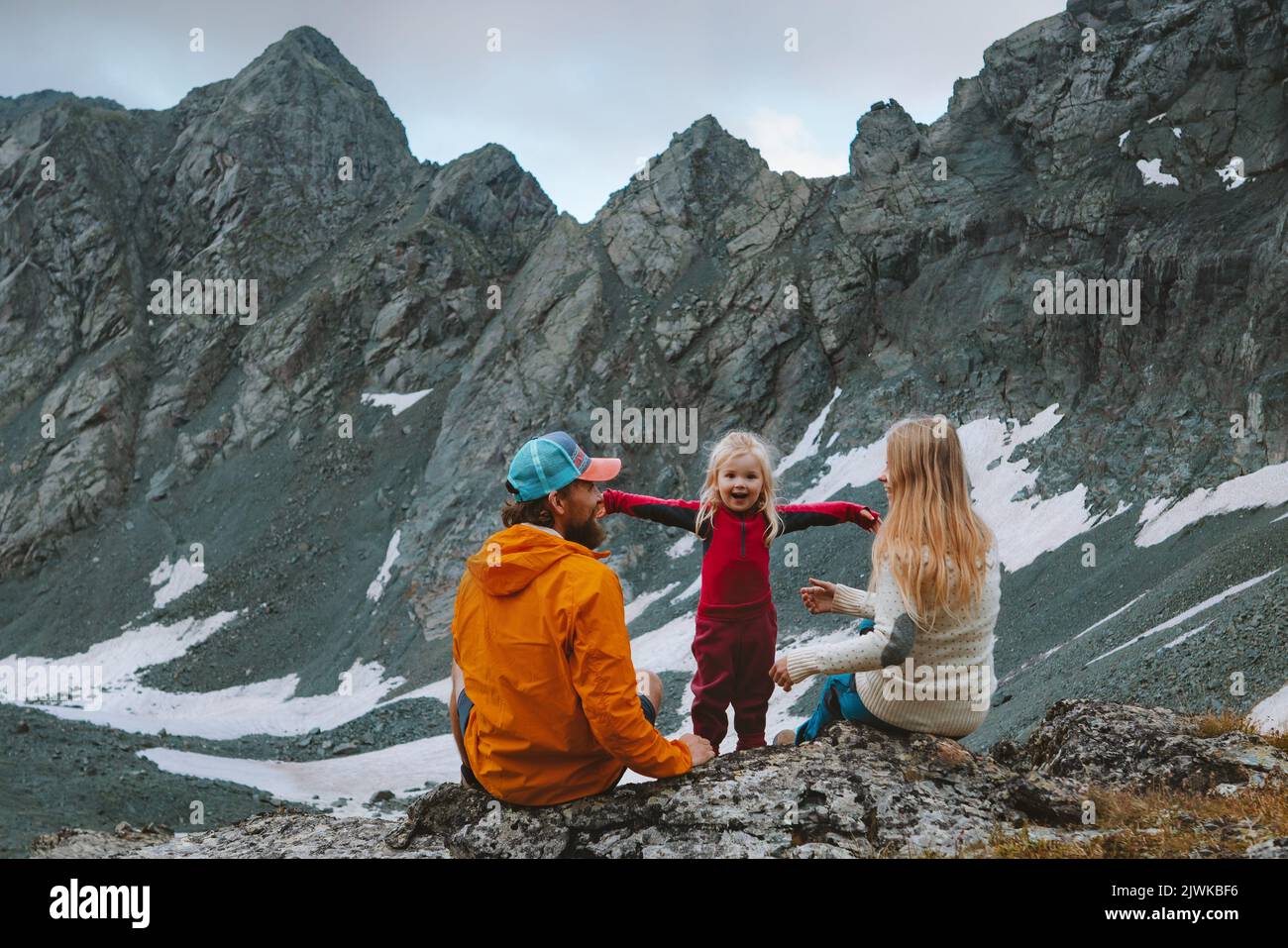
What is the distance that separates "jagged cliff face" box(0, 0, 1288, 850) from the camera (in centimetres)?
4225

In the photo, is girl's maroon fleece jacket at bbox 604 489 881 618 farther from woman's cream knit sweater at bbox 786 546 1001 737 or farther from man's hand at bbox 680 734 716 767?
man's hand at bbox 680 734 716 767

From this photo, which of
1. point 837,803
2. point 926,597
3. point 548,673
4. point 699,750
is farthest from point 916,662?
point 548,673

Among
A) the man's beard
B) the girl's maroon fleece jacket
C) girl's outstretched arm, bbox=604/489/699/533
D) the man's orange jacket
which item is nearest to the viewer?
the man's orange jacket

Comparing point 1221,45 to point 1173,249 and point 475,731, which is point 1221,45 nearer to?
point 1173,249

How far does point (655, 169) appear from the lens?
235 ft

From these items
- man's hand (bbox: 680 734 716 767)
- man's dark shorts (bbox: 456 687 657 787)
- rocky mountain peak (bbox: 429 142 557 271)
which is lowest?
man's hand (bbox: 680 734 716 767)

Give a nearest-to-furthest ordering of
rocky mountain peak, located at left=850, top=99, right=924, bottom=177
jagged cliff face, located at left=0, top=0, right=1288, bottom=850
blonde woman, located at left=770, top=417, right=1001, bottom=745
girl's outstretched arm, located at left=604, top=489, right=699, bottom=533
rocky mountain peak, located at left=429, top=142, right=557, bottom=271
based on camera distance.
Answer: blonde woman, located at left=770, top=417, right=1001, bottom=745
girl's outstretched arm, located at left=604, top=489, right=699, bottom=533
jagged cliff face, located at left=0, top=0, right=1288, bottom=850
rocky mountain peak, located at left=850, top=99, right=924, bottom=177
rocky mountain peak, located at left=429, top=142, right=557, bottom=271

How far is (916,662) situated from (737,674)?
2.47 metres

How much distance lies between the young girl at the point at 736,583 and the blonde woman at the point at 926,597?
1.90 m

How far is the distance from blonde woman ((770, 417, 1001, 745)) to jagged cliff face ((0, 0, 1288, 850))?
23.2m

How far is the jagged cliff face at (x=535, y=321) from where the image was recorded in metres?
42.2

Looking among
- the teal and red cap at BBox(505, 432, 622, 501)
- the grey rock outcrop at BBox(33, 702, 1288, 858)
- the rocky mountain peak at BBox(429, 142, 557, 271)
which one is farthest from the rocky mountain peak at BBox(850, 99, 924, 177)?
the teal and red cap at BBox(505, 432, 622, 501)

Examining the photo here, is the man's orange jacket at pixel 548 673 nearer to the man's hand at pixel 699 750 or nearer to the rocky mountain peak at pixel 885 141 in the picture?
the man's hand at pixel 699 750

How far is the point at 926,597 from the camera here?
5500mm
